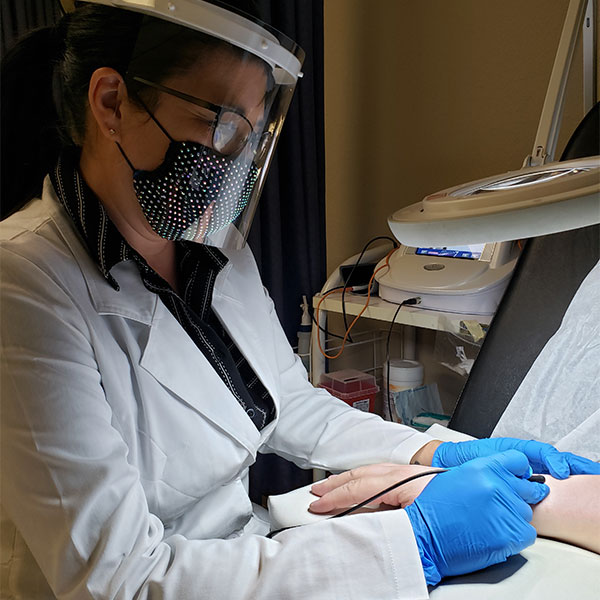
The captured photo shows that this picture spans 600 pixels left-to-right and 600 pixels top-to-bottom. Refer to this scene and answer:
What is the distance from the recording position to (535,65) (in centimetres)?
180

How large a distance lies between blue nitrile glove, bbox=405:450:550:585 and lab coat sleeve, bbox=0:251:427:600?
4 centimetres

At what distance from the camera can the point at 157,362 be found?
36.2 inches

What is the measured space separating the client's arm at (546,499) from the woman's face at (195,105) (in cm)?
54

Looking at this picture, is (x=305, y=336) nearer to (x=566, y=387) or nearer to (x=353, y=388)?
(x=353, y=388)

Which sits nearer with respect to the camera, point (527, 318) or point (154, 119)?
point (154, 119)

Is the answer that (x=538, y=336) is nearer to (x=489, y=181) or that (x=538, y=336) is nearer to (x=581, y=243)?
(x=581, y=243)

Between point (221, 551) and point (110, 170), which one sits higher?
point (110, 170)

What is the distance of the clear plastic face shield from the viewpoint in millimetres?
753

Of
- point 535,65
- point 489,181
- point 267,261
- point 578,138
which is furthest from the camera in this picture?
point 267,261

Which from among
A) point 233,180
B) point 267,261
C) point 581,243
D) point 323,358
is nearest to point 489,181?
point 233,180

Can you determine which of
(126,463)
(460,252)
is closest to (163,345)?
(126,463)

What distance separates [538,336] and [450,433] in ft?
0.82

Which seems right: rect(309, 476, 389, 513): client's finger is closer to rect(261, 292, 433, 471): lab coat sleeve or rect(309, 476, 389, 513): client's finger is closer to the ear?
rect(261, 292, 433, 471): lab coat sleeve

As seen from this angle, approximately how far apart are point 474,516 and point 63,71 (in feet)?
2.71
